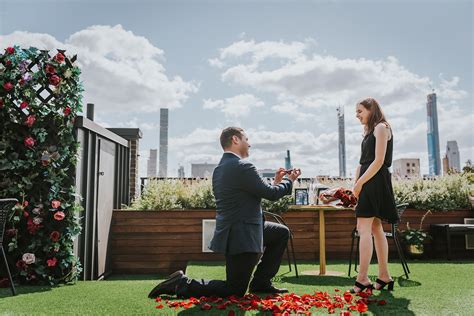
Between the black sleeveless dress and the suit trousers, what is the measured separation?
2.40 feet

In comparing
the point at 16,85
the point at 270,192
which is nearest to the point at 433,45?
the point at 270,192

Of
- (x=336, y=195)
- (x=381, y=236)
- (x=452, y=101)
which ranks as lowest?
(x=381, y=236)

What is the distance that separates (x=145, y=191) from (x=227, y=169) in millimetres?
3476

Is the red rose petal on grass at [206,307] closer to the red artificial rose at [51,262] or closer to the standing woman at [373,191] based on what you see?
the standing woman at [373,191]

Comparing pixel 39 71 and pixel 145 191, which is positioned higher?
pixel 39 71

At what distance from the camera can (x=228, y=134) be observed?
308cm

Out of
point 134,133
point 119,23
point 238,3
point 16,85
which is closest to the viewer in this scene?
point 16,85

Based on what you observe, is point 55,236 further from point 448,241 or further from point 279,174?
point 448,241

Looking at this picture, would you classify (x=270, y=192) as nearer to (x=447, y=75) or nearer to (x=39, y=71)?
(x=39, y=71)

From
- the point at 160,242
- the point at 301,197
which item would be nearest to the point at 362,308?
the point at 301,197

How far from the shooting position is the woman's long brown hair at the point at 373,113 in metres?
3.34

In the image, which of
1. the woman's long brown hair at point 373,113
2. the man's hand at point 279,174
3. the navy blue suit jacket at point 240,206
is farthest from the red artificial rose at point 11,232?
the woman's long brown hair at point 373,113

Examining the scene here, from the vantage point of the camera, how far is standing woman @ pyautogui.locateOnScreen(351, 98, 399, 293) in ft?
10.6

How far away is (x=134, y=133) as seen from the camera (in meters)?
7.27
